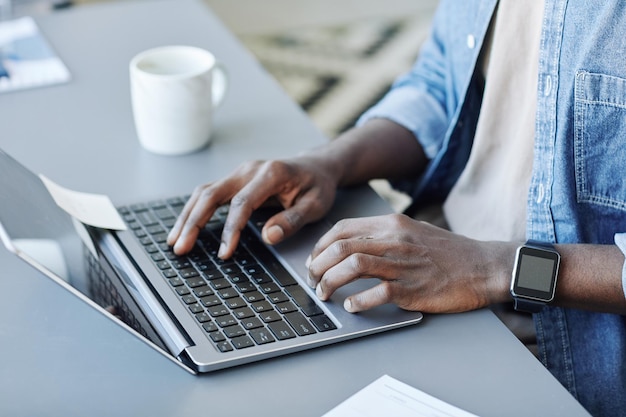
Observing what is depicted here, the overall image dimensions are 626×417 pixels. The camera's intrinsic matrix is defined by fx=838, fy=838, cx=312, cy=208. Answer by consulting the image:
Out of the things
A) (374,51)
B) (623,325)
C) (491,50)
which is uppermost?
(491,50)

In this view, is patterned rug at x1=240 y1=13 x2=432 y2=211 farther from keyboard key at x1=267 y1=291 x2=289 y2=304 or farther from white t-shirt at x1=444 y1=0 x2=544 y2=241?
keyboard key at x1=267 y1=291 x2=289 y2=304

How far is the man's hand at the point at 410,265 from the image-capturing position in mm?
797

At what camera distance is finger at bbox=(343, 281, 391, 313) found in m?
0.78

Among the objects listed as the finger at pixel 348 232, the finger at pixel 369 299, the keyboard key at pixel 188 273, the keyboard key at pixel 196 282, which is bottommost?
the keyboard key at pixel 188 273

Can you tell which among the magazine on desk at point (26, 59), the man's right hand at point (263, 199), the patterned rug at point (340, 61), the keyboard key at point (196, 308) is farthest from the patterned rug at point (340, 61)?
the keyboard key at point (196, 308)

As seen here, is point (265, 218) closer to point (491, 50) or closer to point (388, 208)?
point (388, 208)

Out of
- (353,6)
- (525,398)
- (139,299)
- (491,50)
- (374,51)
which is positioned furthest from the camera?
(353,6)

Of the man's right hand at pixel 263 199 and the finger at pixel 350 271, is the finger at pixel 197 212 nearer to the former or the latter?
the man's right hand at pixel 263 199

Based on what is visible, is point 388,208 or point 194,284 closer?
point 194,284

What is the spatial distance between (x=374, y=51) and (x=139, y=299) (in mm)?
2339

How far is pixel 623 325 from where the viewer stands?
0.94 meters

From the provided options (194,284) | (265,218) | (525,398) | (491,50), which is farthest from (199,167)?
(525,398)

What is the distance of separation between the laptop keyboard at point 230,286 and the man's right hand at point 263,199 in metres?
0.02

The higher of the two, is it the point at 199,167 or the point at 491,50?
the point at 491,50
